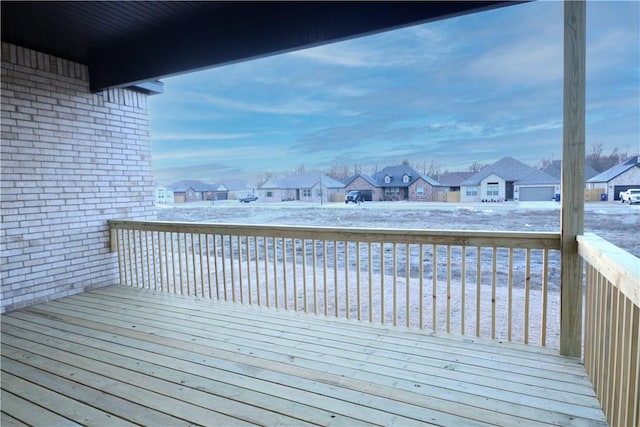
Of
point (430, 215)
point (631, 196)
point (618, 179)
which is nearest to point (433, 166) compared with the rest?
point (430, 215)

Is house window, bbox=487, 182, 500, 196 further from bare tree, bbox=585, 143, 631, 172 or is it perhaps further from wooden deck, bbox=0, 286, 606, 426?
wooden deck, bbox=0, 286, 606, 426

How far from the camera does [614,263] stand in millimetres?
1626

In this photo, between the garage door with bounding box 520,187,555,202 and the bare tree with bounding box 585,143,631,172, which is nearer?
the bare tree with bounding box 585,143,631,172

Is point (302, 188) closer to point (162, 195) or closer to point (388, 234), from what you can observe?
point (388, 234)

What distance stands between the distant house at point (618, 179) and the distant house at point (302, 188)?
2498 mm

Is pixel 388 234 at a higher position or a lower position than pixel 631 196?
lower

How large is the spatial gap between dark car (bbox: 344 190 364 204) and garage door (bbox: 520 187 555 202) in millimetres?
1644

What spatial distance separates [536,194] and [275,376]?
251 centimetres

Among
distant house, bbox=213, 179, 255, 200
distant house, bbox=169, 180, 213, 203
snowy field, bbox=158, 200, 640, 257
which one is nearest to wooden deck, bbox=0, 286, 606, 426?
snowy field, bbox=158, 200, 640, 257

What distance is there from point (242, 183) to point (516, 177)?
3334 millimetres

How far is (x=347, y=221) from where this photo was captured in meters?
3.80

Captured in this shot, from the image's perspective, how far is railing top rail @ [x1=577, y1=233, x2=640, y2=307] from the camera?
1.37m

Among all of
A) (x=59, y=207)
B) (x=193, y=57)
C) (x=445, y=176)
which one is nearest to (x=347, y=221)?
(x=445, y=176)

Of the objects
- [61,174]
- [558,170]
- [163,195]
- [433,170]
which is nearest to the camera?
[558,170]
